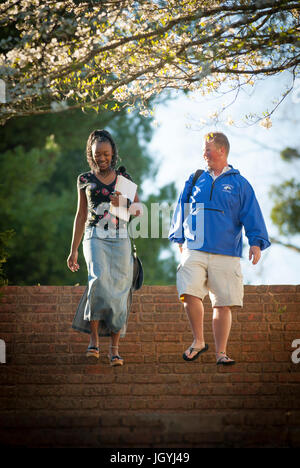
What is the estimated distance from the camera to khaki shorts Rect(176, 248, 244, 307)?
17.3 ft

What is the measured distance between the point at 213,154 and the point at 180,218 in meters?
0.63

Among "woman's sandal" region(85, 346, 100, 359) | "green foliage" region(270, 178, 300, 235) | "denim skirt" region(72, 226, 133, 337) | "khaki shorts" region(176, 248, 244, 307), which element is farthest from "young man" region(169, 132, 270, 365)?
"green foliage" region(270, 178, 300, 235)

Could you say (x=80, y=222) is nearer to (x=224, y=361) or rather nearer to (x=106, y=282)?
(x=106, y=282)

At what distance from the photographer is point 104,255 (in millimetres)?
5328

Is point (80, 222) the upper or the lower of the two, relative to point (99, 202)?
lower

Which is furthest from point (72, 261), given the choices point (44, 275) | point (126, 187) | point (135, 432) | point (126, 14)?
point (44, 275)

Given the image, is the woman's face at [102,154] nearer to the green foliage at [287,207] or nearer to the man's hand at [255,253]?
the man's hand at [255,253]

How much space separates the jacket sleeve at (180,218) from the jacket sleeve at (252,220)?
1.65ft

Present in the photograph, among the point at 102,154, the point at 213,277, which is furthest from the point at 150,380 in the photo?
the point at 102,154

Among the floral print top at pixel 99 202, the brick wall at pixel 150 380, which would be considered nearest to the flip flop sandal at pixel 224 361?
the brick wall at pixel 150 380

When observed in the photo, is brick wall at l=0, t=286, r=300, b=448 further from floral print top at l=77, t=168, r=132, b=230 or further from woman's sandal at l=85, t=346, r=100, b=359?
floral print top at l=77, t=168, r=132, b=230

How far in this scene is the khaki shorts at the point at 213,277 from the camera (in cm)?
527

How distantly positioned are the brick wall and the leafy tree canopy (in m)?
2.23
